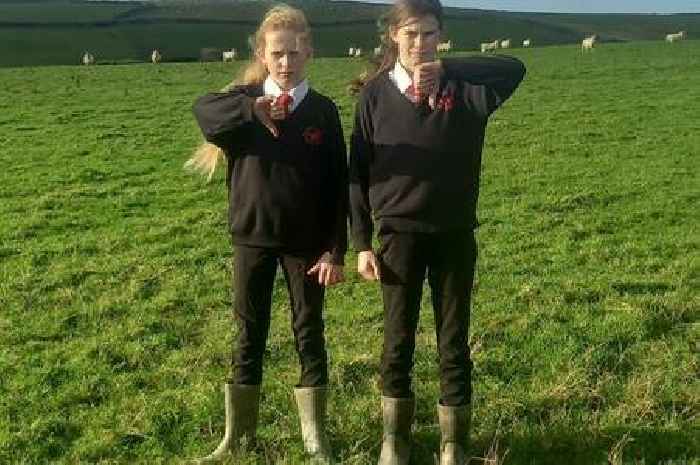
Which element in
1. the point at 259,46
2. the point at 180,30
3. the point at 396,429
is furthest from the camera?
the point at 180,30

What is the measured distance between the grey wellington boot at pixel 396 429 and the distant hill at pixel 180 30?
→ 5979cm

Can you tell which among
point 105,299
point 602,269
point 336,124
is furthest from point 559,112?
point 336,124

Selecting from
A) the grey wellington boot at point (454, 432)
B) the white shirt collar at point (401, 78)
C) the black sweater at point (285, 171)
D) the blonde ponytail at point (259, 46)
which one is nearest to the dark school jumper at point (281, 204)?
the black sweater at point (285, 171)

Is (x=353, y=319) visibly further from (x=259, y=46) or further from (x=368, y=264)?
(x=259, y=46)

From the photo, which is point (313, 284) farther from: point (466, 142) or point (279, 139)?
point (466, 142)

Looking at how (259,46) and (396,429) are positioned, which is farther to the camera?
(396,429)

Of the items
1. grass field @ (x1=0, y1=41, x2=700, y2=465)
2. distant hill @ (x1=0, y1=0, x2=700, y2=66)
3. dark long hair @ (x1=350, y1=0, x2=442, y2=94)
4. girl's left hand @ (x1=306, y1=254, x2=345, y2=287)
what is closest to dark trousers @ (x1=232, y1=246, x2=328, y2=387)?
girl's left hand @ (x1=306, y1=254, x2=345, y2=287)

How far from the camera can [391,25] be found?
4613mm

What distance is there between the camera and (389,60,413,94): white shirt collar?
4578 millimetres

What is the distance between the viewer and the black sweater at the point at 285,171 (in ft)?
15.6

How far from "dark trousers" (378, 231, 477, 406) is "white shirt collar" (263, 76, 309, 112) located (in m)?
0.89

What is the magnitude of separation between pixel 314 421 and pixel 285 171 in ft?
5.04

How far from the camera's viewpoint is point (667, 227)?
463 inches

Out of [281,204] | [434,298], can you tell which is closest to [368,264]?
[434,298]
